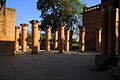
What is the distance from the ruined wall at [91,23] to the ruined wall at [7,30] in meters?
20.3

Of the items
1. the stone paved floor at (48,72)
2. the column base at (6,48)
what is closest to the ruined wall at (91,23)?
the column base at (6,48)

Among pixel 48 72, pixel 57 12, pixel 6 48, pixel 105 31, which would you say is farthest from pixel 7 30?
pixel 57 12

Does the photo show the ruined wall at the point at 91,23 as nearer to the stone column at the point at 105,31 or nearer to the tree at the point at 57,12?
the tree at the point at 57,12

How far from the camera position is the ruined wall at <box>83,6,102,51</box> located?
37.5 metres

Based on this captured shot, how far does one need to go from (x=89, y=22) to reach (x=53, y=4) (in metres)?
7.70

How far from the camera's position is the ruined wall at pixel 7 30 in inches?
760

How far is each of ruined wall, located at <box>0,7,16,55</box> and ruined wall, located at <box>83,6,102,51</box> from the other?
66.7 feet

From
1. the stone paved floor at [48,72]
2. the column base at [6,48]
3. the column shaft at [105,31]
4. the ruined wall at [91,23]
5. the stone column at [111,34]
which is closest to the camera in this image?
the stone paved floor at [48,72]

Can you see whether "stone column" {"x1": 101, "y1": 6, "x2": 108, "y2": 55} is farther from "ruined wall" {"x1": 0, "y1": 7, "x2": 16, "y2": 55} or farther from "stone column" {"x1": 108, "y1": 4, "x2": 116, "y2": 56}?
"ruined wall" {"x1": 0, "y1": 7, "x2": 16, "y2": 55}

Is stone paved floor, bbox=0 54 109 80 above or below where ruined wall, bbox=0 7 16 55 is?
below

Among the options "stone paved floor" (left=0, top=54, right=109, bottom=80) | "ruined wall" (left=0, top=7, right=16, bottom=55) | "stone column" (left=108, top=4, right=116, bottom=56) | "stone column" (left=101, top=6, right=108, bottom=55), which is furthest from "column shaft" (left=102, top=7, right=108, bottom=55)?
"ruined wall" (left=0, top=7, right=16, bottom=55)

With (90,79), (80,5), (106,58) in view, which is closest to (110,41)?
(106,58)

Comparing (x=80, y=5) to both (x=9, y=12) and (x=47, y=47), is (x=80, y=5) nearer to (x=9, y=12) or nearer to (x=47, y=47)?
(x=47, y=47)

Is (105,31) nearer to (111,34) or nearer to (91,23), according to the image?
(111,34)
